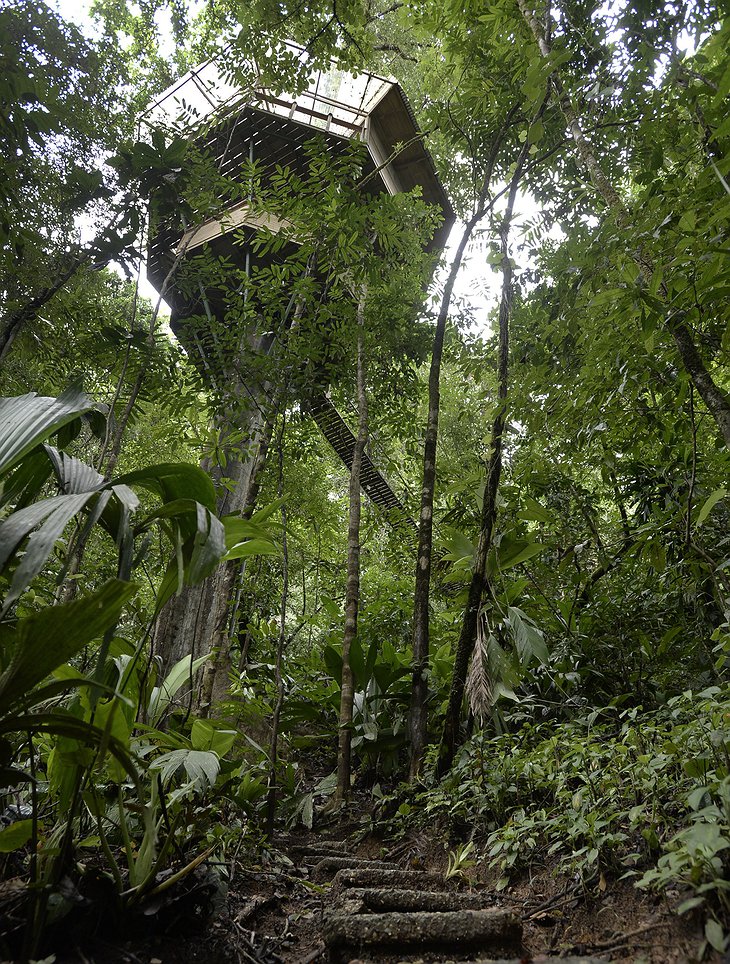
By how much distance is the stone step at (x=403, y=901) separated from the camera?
190 centimetres

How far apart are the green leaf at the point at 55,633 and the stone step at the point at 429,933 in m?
1.11

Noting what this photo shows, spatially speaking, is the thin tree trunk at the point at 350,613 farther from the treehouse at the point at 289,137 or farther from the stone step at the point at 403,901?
the stone step at the point at 403,901

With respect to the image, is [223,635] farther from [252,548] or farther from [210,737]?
[252,548]

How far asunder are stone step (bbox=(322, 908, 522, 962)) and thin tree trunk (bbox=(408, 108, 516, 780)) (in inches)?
73.0

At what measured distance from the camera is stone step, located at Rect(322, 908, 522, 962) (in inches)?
63.7

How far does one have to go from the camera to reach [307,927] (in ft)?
6.95

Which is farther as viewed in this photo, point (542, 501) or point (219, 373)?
point (542, 501)

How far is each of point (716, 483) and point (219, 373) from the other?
3365mm

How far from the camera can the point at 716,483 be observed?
327 cm

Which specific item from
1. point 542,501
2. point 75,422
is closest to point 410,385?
point 542,501

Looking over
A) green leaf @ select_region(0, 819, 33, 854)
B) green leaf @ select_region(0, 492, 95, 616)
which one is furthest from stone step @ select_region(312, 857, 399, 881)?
green leaf @ select_region(0, 492, 95, 616)

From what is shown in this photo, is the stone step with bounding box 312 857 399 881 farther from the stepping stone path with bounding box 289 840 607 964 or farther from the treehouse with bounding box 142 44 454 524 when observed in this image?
the treehouse with bounding box 142 44 454 524

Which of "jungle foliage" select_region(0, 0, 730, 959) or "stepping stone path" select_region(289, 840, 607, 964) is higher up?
"jungle foliage" select_region(0, 0, 730, 959)

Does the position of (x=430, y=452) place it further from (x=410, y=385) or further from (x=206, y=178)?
(x=206, y=178)
